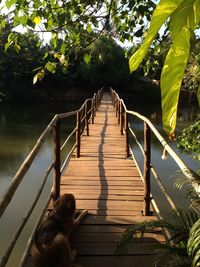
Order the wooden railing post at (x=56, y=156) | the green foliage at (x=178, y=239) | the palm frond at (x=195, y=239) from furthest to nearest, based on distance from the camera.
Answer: the wooden railing post at (x=56, y=156) < the green foliage at (x=178, y=239) < the palm frond at (x=195, y=239)

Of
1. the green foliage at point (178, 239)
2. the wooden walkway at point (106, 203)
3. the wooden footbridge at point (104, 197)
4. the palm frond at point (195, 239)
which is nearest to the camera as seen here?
the palm frond at point (195, 239)

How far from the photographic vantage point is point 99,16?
2590 mm

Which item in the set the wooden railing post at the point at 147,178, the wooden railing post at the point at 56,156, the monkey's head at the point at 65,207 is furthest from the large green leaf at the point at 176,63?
the wooden railing post at the point at 147,178

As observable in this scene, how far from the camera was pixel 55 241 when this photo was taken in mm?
2121

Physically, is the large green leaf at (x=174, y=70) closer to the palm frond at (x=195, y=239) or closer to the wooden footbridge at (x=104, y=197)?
the wooden footbridge at (x=104, y=197)

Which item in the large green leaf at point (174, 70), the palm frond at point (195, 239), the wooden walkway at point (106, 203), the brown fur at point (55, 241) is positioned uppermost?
the large green leaf at point (174, 70)

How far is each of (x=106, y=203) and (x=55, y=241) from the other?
5.19ft

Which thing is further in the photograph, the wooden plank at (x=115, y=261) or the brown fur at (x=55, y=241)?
the wooden plank at (x=115, y=261)

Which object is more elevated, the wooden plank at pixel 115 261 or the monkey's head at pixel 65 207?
the monkey's head at pixel 65 207

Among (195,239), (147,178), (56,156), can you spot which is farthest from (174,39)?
(147,178)

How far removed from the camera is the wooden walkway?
258 centimetres

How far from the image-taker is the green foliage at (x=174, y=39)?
0.31 meters

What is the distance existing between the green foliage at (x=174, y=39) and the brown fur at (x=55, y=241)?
183 cm

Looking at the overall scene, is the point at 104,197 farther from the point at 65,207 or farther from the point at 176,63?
the point at 176,63
